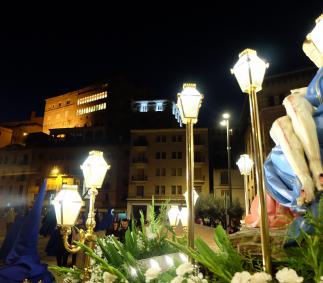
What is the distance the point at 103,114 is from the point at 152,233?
7011 centimetres

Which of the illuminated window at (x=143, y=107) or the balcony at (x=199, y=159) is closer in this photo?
the balcony at (x=199, y=159)

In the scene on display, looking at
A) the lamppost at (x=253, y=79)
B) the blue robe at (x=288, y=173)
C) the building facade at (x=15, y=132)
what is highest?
the building facade at (x=15, y=132)

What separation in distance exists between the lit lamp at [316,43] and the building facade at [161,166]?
48392mm

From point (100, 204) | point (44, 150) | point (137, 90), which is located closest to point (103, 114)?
point (137, 90)

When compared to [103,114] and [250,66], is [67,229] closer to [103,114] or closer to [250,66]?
[250,66]

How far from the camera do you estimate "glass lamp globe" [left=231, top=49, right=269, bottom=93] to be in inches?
156

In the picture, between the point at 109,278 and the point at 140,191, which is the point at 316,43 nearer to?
the point at 109,278

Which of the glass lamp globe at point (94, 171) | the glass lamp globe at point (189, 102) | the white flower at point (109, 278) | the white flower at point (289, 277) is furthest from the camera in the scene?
the glass lamp globe at point (94, 171)

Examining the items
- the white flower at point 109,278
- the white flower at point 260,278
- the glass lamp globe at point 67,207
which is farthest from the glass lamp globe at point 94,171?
the white flower at point 260,278

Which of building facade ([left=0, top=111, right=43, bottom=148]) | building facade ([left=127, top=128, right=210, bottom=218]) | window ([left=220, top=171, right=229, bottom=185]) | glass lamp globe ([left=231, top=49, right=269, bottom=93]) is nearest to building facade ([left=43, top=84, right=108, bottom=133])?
building facade ([left=0, top=111, right=43, bottom=148])

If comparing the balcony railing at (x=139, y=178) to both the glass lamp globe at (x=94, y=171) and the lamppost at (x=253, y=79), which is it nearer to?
the glass lamp globe at (x=94, y=171)

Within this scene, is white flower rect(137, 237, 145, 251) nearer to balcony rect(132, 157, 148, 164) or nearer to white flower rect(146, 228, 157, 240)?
white flower rect(146, 228, 157, 240)

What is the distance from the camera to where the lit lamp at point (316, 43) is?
3.37m

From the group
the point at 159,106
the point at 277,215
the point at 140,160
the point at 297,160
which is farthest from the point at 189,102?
the point at 159,106
